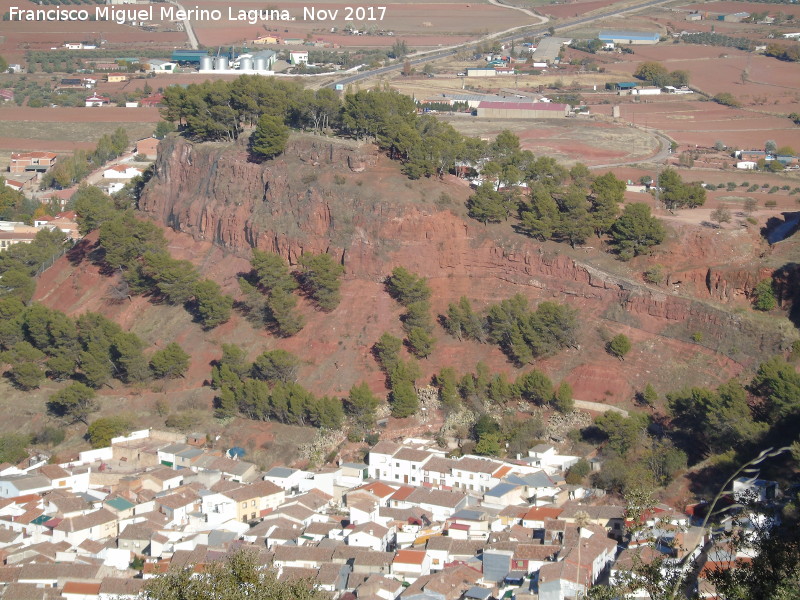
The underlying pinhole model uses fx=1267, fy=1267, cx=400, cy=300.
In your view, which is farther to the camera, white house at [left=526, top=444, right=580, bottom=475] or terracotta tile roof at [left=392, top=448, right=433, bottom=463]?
terracotta tile roof at [left=392, top=448, right=433, bottom=463]

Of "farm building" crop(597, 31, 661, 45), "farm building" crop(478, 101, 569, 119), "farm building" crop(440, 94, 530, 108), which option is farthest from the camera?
"farm building" crop(597, 31, 661, 45)

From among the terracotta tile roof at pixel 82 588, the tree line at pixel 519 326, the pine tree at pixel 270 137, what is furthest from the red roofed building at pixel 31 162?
the terracotta tile roof at pixel 82 588

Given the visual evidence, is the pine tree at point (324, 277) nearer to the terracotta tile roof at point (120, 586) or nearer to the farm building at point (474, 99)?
the terracotta tile roof at point (120, 586)

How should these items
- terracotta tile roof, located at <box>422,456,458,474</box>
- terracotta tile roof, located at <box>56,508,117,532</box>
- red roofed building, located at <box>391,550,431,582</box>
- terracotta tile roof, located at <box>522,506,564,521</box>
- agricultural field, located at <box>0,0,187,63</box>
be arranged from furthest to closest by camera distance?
agricultural field, located at <box>0,0,187,63</box> < terracotta tile roof, located at <box>422,456,458,474</box> < terracotta tile roof, located at <box>56,508,117,532</box> < terracotta tile roof, located at <box>522,506,564,521</box> < red roofed building, located at <box>391,550,431,582</box>

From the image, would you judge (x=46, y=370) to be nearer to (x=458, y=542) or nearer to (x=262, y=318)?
(x=262, y=318)

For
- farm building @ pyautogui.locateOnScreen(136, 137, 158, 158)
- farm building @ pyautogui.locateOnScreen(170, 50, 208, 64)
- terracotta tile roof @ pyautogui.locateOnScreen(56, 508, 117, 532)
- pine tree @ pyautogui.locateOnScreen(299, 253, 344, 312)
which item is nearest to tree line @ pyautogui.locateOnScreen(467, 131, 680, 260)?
pine tree @ pyautogui.locateOnScreen(299, 253, 344, 312)

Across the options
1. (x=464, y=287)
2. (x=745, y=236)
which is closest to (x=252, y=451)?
(x=464, y=287)

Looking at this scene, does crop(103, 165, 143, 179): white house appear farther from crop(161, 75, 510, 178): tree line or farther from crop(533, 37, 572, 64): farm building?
crop(533, 37, 572, 64): farm building
